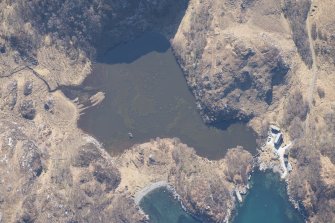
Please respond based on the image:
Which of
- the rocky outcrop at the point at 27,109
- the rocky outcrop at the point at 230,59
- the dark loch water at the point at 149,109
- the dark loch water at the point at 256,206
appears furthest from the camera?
the dark loch water at the point at 149,109

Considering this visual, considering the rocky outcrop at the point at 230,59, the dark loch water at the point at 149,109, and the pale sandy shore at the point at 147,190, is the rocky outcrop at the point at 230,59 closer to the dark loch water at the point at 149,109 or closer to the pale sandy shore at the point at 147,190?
the dark loch water at the point at 149,109

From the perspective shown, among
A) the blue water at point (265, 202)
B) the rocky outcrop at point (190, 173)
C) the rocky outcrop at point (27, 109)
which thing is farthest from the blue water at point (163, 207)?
the rocky outcrop at point (27, 109)

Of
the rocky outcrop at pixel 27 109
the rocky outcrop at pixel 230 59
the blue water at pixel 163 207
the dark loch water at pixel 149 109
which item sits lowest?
the blue water at pixel 163 207

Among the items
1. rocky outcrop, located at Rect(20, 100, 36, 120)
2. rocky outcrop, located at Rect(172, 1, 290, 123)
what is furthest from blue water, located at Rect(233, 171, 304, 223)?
rocky outcrop, located at Rect(20, 100, 36, 120)

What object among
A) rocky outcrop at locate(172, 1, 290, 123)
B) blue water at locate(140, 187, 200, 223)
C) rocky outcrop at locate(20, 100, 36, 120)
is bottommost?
blue water at locate(140, 187, 200, 223)

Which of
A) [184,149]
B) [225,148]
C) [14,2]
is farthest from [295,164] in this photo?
[14,2]

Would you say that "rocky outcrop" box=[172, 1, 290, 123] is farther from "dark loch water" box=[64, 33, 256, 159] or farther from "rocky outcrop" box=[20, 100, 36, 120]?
"rocky outcrop" box=[20, 100, 36, 120]

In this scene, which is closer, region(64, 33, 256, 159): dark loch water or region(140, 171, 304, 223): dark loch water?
region(140, 171, 304, 223): dark loch water
